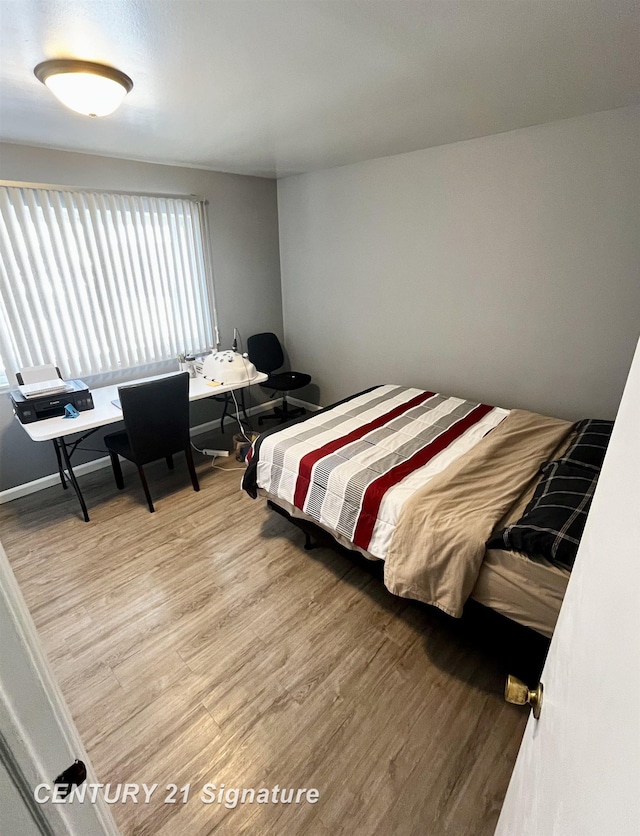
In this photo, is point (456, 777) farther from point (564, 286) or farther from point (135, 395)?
point (564, 286)

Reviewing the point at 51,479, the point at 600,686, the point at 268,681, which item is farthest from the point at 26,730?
the point at 51,479

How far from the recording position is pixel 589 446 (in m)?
1.98

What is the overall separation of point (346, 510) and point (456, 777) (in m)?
1.04

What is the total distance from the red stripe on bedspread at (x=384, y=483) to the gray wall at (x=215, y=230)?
247 cm

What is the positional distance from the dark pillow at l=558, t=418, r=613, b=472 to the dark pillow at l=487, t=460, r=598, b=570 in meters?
0.09

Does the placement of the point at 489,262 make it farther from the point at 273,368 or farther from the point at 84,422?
the point at 84,422

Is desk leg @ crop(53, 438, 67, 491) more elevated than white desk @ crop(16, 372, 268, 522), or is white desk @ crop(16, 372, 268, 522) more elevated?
white desk @ crop(16, 372, 268, 522)

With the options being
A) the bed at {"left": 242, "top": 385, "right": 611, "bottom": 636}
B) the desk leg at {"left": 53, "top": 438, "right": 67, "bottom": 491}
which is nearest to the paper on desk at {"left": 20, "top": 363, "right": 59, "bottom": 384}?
the desk leg at {"left": 53, "top": 438, "right": 67, "bottom": 491}

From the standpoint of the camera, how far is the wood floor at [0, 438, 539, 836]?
52.1 inches

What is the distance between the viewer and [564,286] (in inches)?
98.2

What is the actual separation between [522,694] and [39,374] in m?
3.13

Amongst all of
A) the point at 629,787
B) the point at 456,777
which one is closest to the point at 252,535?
the point at 456,777

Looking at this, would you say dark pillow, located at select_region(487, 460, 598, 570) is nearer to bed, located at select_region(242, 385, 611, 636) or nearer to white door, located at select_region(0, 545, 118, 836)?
bed, located at select_region(242, 385, 611, 636)

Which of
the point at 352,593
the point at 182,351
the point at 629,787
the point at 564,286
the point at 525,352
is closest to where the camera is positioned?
the point at 629,787
